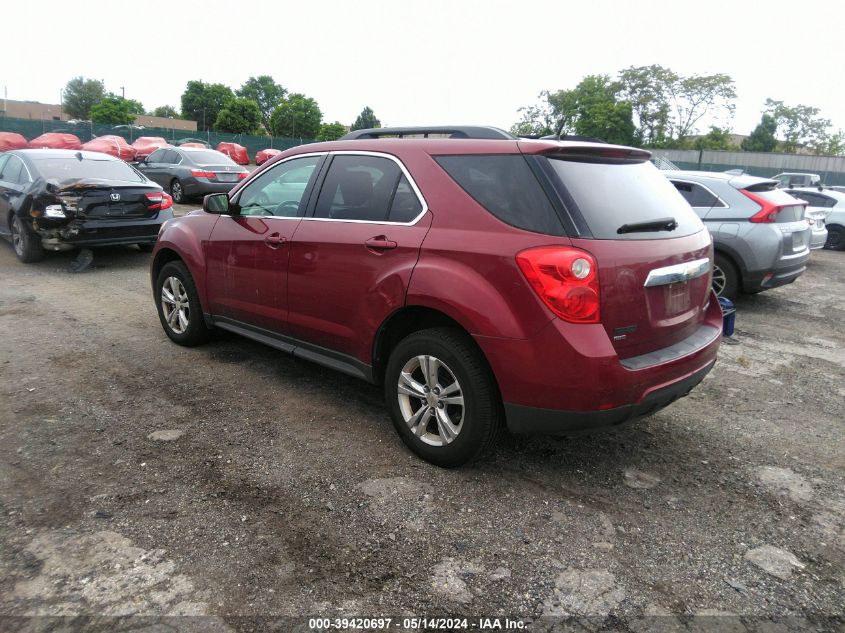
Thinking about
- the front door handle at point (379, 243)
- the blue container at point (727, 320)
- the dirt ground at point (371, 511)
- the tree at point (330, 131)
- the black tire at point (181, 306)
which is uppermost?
the tree at point (330, 131)

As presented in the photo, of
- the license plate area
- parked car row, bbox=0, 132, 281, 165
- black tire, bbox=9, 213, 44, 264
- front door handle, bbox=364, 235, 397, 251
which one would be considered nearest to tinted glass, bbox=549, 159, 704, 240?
the license plate area

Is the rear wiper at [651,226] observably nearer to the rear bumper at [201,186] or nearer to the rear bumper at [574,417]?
the rear bumper at [574,417]

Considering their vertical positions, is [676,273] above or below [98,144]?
below

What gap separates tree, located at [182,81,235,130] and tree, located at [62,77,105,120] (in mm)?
20043

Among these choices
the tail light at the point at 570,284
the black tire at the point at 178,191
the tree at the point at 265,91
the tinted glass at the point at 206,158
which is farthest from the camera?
the tree at the point at 265,91

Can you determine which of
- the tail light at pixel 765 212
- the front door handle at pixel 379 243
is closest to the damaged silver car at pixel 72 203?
the front door handle at pixel 379 243

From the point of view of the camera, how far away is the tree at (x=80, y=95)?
96750 millimetres

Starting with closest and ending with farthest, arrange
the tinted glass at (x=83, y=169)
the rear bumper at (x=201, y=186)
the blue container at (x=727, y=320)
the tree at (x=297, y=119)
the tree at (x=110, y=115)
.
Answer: the blue container at (x=727, y=320) → the tinted glass at (x=83, y=169) → the rear bumper at (x=201, y=186) → the tree at (x=297, y=119) → the tree at (x=110, y=115)

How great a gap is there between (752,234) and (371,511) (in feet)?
19.9

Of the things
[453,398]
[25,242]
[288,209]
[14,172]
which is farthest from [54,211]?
[453,398]

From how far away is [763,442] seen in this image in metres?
3.95

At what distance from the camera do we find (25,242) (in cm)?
879

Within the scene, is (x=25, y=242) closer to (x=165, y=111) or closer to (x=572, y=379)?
(x=572, y=379)

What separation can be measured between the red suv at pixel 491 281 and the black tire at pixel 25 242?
20.7 feet
